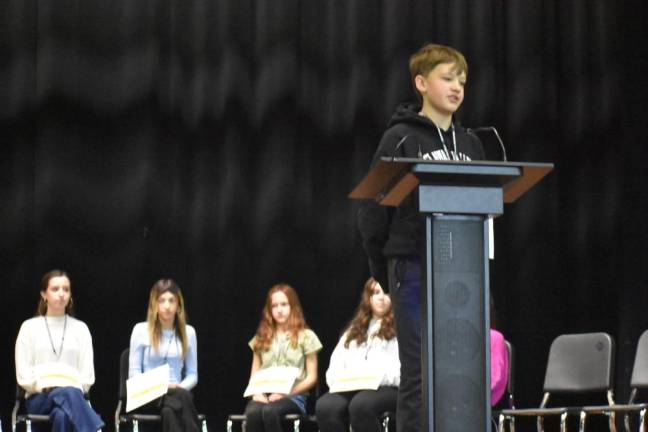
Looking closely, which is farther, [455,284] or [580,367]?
[580,367]

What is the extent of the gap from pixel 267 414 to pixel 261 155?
1.78 metres

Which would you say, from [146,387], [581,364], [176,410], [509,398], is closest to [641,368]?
[581,364]

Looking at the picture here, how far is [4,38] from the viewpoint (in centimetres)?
672

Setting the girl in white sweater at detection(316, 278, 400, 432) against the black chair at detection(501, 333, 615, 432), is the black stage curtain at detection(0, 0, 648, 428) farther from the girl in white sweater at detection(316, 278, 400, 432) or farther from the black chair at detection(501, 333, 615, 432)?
the black chair at detection(501, 333, 615, 432)

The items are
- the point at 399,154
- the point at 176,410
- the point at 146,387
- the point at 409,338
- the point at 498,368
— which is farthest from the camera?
the point at 176,410

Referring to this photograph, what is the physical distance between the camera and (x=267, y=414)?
595 centimetres

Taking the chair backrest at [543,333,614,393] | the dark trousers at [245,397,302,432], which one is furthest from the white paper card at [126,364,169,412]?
the chair backrest at [543,333,614,393]

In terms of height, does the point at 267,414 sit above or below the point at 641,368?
below

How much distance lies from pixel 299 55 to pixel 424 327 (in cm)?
451

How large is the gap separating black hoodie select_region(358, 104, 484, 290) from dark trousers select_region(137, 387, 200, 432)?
3.00 meters

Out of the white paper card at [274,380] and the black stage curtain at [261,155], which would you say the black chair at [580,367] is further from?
the white paper card at [274,380]

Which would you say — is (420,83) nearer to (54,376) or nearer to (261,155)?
(54,376)

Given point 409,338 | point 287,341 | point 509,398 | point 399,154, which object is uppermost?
point 399,154

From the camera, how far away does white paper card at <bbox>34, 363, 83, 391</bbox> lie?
229 inches
